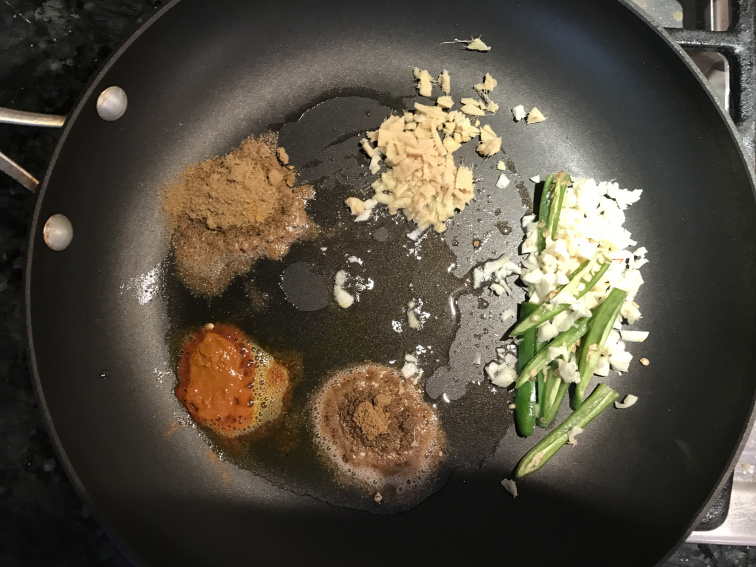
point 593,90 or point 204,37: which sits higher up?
point 204,37

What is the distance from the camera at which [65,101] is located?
1330 mm

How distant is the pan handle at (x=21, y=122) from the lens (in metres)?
1.06

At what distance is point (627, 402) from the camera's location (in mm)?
1386

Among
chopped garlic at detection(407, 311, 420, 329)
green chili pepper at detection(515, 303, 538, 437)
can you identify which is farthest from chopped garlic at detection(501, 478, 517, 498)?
chopped garlic at detection(407, 311, 420, 329)

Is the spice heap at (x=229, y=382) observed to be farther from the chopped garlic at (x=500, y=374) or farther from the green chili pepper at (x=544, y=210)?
the green chili pepper at (x=544, y=210)

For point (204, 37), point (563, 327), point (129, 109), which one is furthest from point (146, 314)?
point (563, 327)

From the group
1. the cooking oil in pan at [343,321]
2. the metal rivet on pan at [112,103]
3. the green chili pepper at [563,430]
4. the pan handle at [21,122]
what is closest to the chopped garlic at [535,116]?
the cooking oil in pan at [343,321]

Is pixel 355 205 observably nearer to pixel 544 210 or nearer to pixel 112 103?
pixel 544 210

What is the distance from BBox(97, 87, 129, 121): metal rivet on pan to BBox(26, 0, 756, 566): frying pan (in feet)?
0.07

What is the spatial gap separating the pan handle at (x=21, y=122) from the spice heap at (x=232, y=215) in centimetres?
32

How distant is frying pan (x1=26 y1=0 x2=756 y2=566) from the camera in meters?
1.28

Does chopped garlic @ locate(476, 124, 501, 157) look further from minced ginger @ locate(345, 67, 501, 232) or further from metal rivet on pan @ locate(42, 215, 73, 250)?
metal rivet on pan @ locate(42, 215, 73, 250)

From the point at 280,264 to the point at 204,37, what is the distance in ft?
2.22

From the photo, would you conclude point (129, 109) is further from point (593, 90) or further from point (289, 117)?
point (593, 90)
